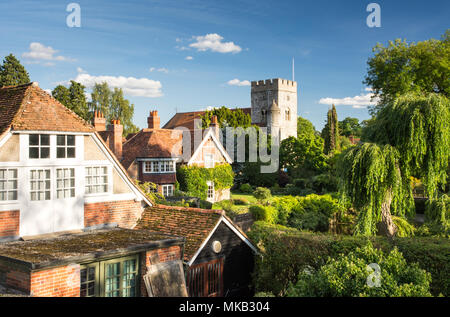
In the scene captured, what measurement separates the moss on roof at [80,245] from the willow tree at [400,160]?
9.36 m

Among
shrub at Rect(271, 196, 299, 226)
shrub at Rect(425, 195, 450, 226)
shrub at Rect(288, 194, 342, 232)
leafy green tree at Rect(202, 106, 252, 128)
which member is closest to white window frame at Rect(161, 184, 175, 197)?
shrub at Rect(271, 196, 299, 226)

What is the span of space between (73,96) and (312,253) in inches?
1556

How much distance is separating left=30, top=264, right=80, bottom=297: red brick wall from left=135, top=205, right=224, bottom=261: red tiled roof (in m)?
4.41

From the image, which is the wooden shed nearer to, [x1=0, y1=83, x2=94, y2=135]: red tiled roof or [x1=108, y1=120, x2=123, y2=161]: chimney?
[x1=0, y1=83, x2=94, y2=135]: red tiled roof

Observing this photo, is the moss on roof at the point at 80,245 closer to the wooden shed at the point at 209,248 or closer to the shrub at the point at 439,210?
the wooden shed at the point at 209,248

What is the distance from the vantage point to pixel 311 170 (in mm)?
49906

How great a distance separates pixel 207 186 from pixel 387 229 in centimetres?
2032

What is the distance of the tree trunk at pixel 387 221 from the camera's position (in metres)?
19.0

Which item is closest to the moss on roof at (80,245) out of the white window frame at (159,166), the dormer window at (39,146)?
the dormer window at (39,146)

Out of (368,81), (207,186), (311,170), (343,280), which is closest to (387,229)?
(343,280)

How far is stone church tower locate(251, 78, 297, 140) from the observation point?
7438cm

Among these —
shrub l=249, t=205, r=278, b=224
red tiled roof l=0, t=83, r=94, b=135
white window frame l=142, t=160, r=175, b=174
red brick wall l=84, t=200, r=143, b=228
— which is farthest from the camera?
white window frame l=142, t=160, r=175, b=174

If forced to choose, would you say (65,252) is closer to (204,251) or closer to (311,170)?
(204,251)
